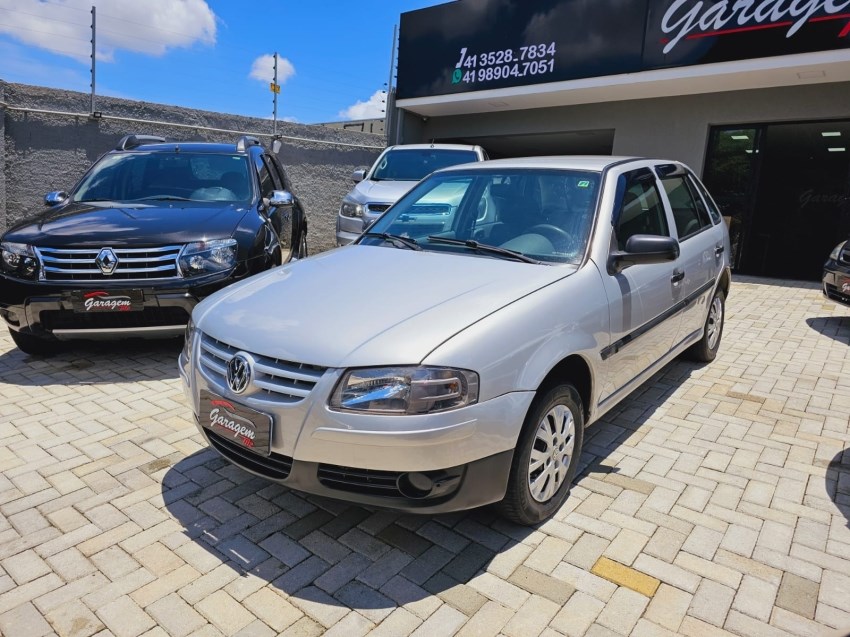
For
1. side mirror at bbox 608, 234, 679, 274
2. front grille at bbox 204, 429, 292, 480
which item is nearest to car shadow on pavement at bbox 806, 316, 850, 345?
side mirror at bbox 608, 234, 679, 274

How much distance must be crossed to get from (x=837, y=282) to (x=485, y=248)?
5520 mm

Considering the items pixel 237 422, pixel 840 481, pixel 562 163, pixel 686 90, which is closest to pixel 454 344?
pixel 237 422

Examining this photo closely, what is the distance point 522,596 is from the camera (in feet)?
7.63

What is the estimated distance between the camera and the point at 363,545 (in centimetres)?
262

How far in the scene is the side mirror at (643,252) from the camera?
3.09m

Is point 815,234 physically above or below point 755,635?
above

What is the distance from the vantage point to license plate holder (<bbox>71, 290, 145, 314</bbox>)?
14.3 ft

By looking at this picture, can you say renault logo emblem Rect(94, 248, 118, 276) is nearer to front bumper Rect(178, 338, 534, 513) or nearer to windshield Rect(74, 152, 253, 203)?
windshield Rect(74, 152, 253, 203)

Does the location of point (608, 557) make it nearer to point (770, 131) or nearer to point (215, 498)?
point (215, 498)

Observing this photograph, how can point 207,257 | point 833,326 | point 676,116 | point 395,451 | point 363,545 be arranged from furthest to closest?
point 676,116
point 833,326
point 207,257
point 363,545
point 395,451

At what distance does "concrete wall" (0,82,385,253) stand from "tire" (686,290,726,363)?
902 centimetres

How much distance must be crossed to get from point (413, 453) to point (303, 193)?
10877 mm

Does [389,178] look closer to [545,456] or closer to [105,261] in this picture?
[105,261]

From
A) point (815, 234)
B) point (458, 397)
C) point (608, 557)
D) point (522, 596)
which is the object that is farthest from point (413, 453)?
point (815, 234)
